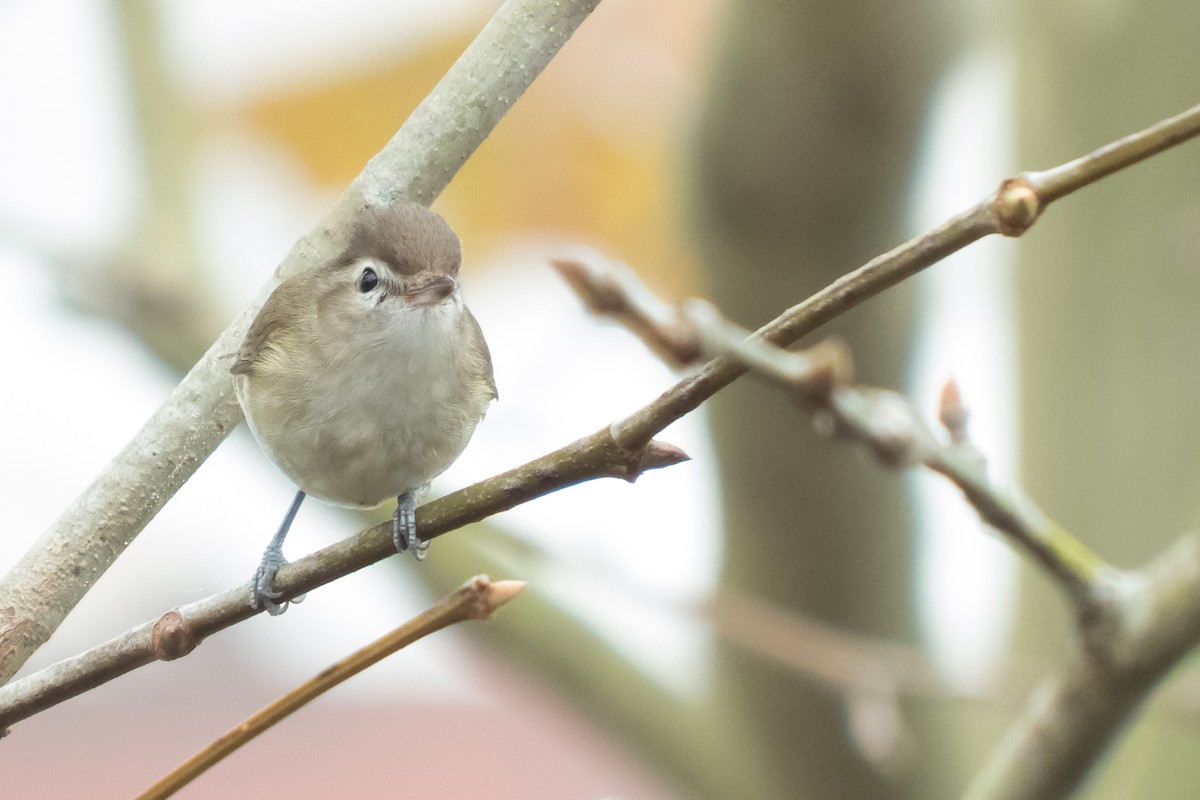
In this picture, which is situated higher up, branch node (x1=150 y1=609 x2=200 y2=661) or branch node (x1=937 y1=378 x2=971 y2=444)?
branch node (x1=937 y1=378 x2=971 y2=444)

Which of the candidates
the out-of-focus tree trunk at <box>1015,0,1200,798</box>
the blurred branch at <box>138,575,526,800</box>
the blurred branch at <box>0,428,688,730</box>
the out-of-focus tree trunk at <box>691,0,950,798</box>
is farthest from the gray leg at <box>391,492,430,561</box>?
the out-of-focus tree trunk at <box>1015,0,1200,798</box>

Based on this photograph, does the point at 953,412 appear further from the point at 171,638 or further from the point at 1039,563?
the point at 171,638

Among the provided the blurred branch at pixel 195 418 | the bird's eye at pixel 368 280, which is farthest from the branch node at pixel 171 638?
the bird's eye at pixel 368 280

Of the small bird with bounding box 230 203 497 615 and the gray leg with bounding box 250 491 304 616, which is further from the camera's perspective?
the small bird with bounding box 230 203 497 615

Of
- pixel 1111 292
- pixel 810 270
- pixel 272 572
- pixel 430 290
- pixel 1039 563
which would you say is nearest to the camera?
pixel 1039 563

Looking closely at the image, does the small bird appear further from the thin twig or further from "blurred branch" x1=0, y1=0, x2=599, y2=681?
the thin twig

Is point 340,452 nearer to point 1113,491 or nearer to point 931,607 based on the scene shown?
point 931,607

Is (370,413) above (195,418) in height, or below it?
above

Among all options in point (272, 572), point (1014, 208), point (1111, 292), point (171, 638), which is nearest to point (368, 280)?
point (272, 572)

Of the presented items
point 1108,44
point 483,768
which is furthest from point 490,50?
point 483,768
